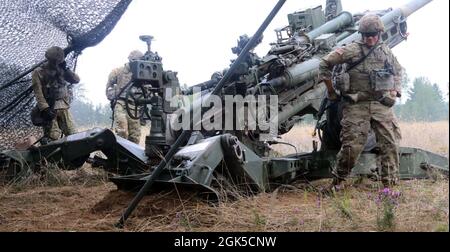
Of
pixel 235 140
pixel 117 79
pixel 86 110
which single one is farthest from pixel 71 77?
pixel 86 110

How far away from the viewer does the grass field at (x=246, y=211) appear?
391 centimetres

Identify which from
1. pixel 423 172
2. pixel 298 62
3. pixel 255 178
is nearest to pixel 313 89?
pixel 298 62

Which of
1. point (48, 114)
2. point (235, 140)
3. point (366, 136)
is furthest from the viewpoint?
point (48, 114)

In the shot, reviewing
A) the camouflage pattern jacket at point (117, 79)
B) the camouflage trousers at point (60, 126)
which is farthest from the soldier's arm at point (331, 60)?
the camouflage pattern jacket at point (117, 79)

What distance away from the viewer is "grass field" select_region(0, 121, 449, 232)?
154 inches

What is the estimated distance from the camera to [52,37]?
7.20 m

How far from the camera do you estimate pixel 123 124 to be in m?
9.09

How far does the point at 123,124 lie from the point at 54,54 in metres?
2.30

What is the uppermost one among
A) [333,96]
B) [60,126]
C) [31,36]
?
[31,36]

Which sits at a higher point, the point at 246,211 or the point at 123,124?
the point at 123,124

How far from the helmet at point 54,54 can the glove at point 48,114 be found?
0.60 meters

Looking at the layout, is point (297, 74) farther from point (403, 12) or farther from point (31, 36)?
point (31, 36)
